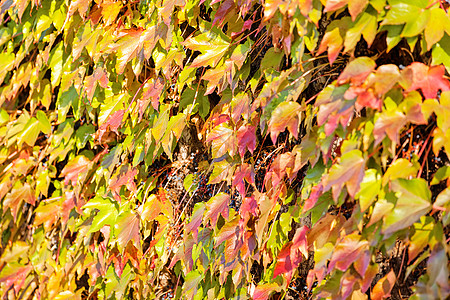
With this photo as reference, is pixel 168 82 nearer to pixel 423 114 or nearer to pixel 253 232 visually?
pixel 253 232

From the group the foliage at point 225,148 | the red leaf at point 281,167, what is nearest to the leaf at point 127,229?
the foliage at point 225,148

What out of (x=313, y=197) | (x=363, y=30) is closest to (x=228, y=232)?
(x=313, y=197)

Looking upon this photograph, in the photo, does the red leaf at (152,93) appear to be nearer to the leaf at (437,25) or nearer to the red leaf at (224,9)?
the red leaf at (224,9)

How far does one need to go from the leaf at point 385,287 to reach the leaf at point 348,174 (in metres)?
A: 0.23

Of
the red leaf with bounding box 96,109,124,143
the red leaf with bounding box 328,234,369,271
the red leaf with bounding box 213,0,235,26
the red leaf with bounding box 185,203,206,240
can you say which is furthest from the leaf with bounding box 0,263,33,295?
the red leaf with bounding box 328,234,369,271

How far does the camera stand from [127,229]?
59.2 inches

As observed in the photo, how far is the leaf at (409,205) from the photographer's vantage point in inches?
34.8

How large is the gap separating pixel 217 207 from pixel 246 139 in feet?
0.70

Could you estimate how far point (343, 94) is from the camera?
37.7 inches

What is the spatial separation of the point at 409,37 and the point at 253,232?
630 millimetres

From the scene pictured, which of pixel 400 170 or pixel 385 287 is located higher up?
pixel 400 170

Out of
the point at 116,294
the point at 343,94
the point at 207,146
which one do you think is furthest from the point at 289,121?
the point at 116,294

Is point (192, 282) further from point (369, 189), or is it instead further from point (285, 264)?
point (369, 189)

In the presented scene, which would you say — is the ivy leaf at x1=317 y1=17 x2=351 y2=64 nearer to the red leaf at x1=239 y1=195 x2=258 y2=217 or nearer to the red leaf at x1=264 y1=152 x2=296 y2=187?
the red leaf at x1=264 y1=152 x2=296 y2=187
